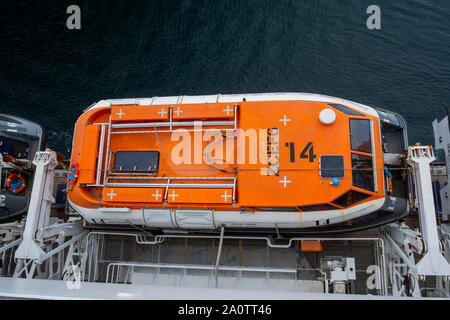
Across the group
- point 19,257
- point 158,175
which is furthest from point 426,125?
point 19,257

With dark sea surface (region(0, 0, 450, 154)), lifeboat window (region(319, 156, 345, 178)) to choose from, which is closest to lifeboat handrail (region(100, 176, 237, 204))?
lifeboat window (region(319, 156, 345, 178))

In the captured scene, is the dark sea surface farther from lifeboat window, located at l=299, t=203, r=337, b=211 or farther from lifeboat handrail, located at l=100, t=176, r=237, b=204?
lifeboat window, located at l=299, t=203, r=337, b=211

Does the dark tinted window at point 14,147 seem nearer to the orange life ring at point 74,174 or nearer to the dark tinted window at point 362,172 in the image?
the orange life ring at point 74,174

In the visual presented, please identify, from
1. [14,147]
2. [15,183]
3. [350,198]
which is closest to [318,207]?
[350,198]

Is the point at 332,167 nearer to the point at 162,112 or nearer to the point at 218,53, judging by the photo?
the point at 162,112

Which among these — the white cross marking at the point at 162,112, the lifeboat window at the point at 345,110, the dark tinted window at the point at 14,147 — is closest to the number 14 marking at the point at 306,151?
the lifeboat window at the point at 345,110
